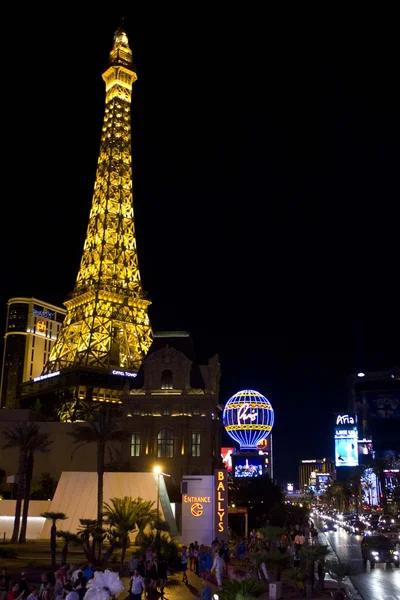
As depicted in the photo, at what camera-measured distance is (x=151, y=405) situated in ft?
250

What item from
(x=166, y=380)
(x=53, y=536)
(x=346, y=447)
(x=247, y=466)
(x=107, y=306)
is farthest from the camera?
(x=346, y=447)

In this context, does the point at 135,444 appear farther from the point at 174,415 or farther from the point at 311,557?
the point at 311,557

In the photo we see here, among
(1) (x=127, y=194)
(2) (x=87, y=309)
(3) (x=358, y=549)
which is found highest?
(1) (x=127, y=194)

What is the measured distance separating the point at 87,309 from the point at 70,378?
13.3m

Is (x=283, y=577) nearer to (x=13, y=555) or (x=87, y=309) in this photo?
(x=13, y=555)

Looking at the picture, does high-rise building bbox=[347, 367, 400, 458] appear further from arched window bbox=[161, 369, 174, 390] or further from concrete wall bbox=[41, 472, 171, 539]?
concrete wall bbox=[41, 472, 171, 539]

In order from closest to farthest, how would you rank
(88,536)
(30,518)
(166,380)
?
(88,536), (30,518), (166,380)

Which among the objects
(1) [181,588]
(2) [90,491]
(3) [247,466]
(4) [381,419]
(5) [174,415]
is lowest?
(1) [181,588]

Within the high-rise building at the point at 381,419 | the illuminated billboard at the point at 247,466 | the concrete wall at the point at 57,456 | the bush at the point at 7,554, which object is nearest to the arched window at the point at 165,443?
the concrete wall at the point at 57,456

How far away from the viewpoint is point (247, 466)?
8638 cm

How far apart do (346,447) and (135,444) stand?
92094 mm

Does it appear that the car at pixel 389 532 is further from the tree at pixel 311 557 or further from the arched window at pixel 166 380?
the arched window at pixel 166 380

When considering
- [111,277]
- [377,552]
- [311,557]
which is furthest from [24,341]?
[311,557]

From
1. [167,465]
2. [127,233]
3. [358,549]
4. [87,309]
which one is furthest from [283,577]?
[127,233]
